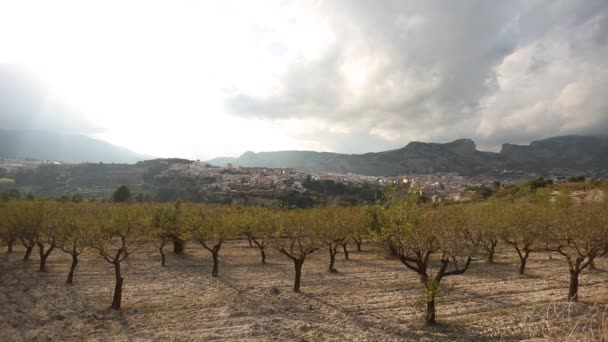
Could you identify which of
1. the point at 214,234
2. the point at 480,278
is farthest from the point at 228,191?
the point at 480,278

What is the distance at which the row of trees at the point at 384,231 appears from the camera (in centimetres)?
1703

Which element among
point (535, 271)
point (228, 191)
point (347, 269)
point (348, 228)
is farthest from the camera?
point (228, 191)

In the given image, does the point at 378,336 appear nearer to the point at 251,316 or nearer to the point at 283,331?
the point at 283,331

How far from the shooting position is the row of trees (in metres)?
17.0

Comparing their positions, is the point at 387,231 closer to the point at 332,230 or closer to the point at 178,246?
the point at 332,230

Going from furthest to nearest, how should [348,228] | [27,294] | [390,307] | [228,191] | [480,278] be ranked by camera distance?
[228,191] < [348,228] < [480,278] < [27,294] < [390,307]

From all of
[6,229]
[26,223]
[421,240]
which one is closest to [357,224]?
[421,240]

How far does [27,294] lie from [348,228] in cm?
2774

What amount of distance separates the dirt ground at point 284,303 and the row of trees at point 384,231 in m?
1.54

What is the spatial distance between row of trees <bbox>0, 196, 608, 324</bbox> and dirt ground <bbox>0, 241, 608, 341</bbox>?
1.54 meters

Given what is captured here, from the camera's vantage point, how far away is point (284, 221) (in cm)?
3112

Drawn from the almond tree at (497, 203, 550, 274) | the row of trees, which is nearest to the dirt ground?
the row of trees

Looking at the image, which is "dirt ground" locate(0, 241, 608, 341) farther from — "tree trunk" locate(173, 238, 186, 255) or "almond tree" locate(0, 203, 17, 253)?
"tree trunk" locate(173, 238, 186, 255)

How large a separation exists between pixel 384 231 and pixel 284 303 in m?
9.07
